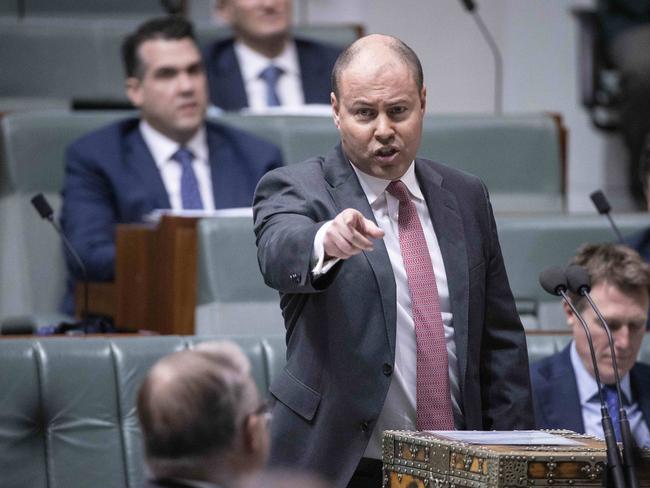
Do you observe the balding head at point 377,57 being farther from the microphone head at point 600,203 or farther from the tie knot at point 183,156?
the tie knot at point 183,156

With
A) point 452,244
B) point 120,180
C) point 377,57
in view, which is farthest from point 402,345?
point 120,180

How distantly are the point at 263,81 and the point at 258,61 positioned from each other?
8cm

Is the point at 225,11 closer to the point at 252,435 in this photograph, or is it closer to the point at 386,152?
the point at 386,152

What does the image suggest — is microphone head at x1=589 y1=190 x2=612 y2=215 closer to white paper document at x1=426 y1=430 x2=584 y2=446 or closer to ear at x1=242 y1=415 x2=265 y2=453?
white paper document at x1=426 y1=430 x2=584 y2=446

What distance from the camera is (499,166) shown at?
15.2 feet

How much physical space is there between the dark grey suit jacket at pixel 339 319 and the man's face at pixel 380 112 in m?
0.07

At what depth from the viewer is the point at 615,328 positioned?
124 inches

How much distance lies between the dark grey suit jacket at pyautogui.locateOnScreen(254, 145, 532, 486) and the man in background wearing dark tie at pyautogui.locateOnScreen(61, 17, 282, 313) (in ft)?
6.07

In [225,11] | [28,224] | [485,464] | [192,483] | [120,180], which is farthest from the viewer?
[225,11]

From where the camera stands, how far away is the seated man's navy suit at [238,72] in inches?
200

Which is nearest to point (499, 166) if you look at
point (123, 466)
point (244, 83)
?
point (244, 83)

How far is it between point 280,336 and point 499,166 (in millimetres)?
1725

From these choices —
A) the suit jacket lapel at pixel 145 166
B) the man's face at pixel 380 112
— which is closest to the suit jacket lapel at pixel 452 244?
the man's face at pixel 380 112

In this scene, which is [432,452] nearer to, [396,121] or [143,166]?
[396,121]
